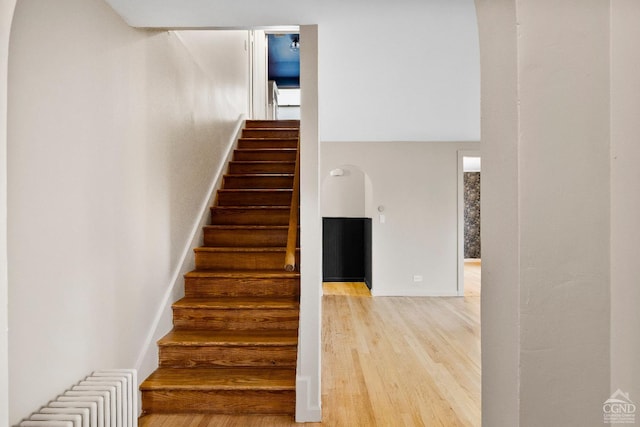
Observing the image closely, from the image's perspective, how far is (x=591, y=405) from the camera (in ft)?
2.66

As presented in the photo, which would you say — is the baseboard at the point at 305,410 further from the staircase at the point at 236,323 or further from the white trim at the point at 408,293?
the white trim at the point at 408,293

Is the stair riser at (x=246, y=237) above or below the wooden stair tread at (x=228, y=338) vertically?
above

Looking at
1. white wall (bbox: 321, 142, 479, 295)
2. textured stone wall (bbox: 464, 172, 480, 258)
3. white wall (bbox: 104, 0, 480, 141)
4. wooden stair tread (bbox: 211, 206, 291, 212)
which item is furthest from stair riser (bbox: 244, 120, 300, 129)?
textured stone wall (bbox: 464, 172, 480, 258)

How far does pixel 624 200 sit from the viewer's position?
2.68ft

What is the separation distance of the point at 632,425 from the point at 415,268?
571 centimetres

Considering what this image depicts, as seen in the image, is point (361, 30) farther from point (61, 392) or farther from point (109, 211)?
point (61, 392)

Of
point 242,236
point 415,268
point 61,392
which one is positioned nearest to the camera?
point 61,392

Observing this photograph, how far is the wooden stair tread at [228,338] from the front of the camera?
8.93 feet

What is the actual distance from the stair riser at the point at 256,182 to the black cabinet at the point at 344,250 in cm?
319

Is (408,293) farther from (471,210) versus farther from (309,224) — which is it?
(471,210)

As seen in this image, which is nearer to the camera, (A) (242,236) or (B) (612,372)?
(B) (612,372)

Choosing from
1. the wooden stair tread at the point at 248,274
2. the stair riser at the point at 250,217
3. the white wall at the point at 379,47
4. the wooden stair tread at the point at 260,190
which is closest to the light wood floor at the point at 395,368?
the wooden stair tread at the point at 248,274

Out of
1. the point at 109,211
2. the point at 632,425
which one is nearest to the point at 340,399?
the point at 109,211

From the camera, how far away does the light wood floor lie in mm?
2518
